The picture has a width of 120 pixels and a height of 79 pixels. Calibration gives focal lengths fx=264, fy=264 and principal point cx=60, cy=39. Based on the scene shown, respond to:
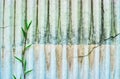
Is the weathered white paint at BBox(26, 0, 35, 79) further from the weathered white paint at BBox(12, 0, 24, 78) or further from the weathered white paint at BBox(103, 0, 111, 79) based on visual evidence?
the weathered white paint at BBox(103, 0, 111, 79)

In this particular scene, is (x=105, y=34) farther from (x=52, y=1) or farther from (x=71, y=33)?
(x=52, y=1)

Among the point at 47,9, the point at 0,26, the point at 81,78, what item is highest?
the point at 47,9

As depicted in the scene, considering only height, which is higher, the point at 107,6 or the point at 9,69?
the point at 107,6

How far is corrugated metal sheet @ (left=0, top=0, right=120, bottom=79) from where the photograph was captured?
10.7 feet

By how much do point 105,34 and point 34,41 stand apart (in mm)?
908

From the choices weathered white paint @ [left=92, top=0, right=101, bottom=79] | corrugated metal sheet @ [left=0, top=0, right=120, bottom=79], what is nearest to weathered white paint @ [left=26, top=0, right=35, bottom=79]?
corrugated metal sheet @ [left=0, top=0, right=120, bottom=79]

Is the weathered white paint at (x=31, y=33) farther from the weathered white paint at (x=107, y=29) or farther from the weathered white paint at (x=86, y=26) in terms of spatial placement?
the weathered white paint at (x=107, y=29)

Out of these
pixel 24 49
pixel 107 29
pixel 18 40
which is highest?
pixel 107 29

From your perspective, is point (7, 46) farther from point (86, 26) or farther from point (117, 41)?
point (117, 41)

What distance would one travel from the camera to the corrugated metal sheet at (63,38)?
10.7 feet

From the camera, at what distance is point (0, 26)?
10.6 ft

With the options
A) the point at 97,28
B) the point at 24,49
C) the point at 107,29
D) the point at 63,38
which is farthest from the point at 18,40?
the point at 107,29

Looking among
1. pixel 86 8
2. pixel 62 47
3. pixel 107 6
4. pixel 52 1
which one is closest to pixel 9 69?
pixel 62 47

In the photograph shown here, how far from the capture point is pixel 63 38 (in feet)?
10.9
